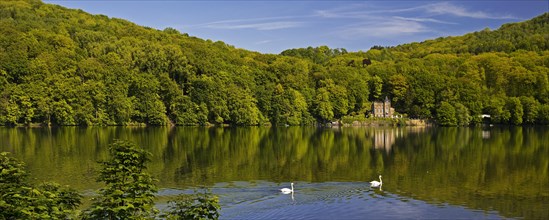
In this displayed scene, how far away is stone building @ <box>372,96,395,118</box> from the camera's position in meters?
115

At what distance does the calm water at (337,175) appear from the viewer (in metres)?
25.2

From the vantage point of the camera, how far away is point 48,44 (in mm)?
102938

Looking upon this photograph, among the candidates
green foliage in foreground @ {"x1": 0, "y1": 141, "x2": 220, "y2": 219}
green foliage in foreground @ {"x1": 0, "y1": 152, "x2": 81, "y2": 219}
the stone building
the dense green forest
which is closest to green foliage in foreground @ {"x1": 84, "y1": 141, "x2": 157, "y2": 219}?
Answer: green foliage in foreground @ {"x1": 0, "y1": 141, "x2": 220, "y2": 219}

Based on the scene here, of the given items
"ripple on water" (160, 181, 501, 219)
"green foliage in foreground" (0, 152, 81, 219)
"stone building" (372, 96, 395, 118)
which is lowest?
"ripple on water" (160, 181, 501, 219)

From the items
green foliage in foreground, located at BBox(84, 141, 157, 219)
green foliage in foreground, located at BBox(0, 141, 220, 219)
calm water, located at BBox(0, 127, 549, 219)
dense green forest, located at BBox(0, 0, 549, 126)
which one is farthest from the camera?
dense green forest, located at BBox(0, 0, 549, 126)

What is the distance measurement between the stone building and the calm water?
5648cm

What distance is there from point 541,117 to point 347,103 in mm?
40463

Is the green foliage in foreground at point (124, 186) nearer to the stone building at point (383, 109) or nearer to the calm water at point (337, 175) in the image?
the calm water at point (337, 175)

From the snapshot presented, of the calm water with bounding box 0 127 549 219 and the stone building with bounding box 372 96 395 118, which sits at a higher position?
the stone building with bounding box 372 96 395 118

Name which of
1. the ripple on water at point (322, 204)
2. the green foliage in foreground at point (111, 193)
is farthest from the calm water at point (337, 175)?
the green foliage in foreground at point (111, 193)

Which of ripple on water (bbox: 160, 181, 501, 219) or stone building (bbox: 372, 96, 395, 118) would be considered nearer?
ripple on water (bbox: 160, 181, 501, 219)

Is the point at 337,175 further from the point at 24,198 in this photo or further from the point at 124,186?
the point at 24,198

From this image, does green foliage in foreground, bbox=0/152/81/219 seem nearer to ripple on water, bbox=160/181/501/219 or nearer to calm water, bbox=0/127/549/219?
calm water, bbox=0/127/549/219

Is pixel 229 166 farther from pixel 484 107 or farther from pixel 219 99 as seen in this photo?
pixel 484 107
